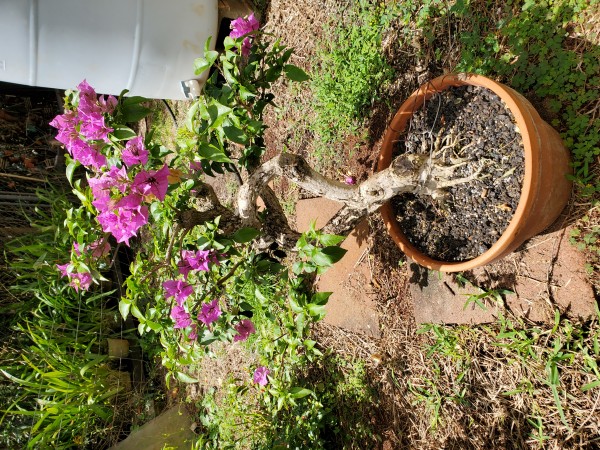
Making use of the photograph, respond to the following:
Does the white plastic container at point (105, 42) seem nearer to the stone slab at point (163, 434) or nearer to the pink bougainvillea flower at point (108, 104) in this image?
the pink bougainvillea flower at point (108, 104)

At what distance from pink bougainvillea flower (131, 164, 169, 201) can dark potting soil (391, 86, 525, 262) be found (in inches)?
30.0

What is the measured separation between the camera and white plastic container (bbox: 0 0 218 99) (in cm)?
202

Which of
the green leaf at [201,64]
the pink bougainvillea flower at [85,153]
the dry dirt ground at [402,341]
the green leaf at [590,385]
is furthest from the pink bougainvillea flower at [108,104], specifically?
the green leaf at [590,385]

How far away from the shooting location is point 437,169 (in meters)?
1.34

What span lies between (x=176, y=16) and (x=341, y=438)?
2216 millimetres

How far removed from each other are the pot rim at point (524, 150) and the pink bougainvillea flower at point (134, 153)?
2.59 ft

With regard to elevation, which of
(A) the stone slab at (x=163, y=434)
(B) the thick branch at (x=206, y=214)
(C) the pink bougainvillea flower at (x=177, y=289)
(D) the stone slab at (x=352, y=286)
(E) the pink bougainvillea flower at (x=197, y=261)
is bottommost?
(A) the stone slab at (x=163, y=434)

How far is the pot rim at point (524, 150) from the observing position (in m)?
1.20

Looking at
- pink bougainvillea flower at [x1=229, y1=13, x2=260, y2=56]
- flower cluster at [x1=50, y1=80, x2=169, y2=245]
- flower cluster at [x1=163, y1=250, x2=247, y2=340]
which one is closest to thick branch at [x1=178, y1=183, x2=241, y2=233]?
flower cluster at [x1=163, y1=250, x2=247, y2=340]

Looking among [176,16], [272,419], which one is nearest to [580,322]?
[272,419]

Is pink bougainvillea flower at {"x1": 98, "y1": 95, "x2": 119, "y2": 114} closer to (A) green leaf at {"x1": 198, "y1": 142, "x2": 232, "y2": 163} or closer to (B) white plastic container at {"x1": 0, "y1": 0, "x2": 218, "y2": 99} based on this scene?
(A) green leaf at {"x1": 198, "y1": 142, "x2": 232, "y2": 163}

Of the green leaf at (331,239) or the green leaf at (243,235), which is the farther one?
the green leaf at (243,235)

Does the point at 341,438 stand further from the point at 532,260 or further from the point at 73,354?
the point at 73,354

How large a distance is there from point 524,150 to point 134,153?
1071 mm
